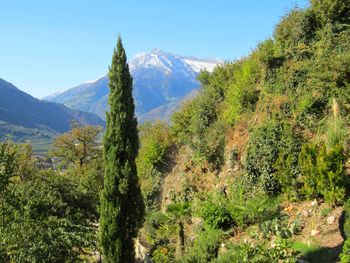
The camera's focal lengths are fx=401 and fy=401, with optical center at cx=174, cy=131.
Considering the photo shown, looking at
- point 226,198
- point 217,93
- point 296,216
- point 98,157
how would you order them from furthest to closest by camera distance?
point 98,157 < point 217,93 < point 226,198 < point 296,216

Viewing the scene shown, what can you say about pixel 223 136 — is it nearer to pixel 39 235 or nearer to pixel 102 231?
pixel 102 231

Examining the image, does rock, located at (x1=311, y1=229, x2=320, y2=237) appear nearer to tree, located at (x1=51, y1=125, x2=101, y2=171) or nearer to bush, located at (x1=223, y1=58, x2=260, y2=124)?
bush, located at (x1=223, y1=58, x2=260, y2=124)

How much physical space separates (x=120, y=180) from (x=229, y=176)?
489 cm

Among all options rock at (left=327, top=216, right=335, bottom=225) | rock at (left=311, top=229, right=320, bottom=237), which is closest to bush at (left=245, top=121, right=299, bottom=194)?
rock at (left=327, top=216, right=335, bottom=225)

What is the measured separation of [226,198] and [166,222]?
263 cm

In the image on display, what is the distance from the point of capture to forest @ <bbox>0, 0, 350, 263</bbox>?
11.0 metres

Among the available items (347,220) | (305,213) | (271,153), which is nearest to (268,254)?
(347,220)

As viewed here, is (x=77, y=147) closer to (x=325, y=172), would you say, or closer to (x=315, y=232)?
(x=325, y=172)

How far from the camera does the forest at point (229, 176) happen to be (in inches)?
433

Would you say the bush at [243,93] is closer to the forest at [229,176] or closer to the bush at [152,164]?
the forest at [229,176]

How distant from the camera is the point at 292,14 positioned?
56.3 feet

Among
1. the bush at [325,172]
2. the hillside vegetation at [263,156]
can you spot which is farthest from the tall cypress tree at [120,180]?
the bush at [325,172]

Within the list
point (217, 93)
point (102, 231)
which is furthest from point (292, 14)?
point (102, 231)

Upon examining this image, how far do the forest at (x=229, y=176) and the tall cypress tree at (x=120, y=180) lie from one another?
0.11 ft
